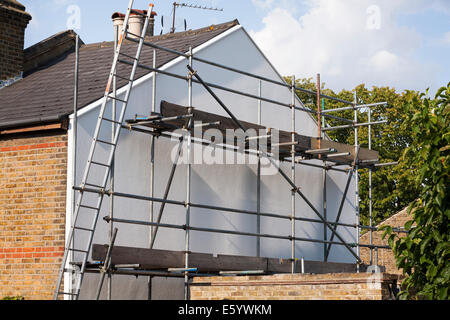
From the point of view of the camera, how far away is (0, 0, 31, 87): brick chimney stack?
17.2 m

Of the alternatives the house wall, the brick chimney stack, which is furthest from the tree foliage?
the brick chimney stack

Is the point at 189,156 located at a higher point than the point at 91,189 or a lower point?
higher

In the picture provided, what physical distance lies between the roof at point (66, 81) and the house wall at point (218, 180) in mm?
443

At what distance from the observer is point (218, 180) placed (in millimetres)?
15312

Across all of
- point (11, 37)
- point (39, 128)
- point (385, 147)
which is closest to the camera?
point (39, 128)

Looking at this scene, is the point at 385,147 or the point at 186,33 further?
the point at 385,147

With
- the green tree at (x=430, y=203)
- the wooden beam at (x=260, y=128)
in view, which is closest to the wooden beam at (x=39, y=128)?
the wooden beam at (x=260, y=128)

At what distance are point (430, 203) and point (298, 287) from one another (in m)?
3.23

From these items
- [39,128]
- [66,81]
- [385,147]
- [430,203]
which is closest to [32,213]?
[39,128]

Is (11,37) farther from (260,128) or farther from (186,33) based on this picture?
(260,128)

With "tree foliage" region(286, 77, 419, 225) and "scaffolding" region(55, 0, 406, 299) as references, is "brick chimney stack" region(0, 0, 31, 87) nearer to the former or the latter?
"scaffolding" region(55, 0, 406, 299)

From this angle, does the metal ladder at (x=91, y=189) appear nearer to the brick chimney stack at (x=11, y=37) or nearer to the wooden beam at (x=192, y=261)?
the wooden beam at (x=192, y=261)

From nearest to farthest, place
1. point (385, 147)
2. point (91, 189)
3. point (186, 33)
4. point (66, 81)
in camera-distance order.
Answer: point (91, 189)
point (66, 81)
point (186, 33)
point (385, 147)
